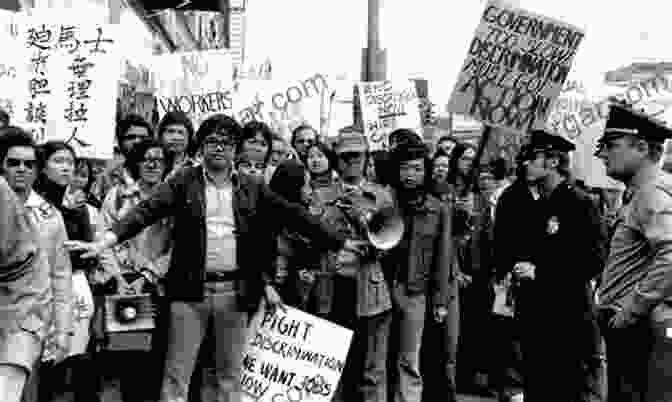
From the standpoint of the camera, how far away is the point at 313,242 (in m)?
5.66

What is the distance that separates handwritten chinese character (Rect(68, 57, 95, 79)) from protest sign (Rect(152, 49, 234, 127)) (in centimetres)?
234

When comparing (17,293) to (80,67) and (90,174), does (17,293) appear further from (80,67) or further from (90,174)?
(80,67)

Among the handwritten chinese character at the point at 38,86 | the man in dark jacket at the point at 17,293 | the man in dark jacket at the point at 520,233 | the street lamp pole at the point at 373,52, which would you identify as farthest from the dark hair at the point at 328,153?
the street lamp pole at the point at 373,52

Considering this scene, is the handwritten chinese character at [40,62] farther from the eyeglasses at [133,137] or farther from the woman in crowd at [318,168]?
Answer: the woman in crowd at [318,168]

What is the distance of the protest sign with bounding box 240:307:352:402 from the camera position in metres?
5.81

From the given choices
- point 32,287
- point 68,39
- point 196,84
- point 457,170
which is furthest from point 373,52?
point 32,287

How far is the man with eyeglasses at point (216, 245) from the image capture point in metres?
5.38

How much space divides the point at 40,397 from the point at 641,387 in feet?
11.9

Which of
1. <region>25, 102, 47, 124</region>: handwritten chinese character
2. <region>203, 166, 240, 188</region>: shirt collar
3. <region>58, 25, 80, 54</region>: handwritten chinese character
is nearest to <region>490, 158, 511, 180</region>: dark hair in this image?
<region>203, 166, 240, 188</region>: shirt collar

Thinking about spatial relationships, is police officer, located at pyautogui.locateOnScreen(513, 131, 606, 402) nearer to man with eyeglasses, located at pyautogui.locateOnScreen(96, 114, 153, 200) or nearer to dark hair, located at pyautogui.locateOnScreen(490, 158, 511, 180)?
dark hair, located at pyautogui.locateOnScreen(490, 158, 511, 180)

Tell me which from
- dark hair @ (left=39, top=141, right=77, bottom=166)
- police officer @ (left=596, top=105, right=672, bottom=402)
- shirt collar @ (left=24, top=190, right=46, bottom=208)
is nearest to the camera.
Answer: police officer @ (left=596, top=105, right=672, bottom=402)

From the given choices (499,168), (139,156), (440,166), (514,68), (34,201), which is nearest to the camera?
(34,201)

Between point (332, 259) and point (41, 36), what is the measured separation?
8.85 feet

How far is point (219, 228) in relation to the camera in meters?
5.47
